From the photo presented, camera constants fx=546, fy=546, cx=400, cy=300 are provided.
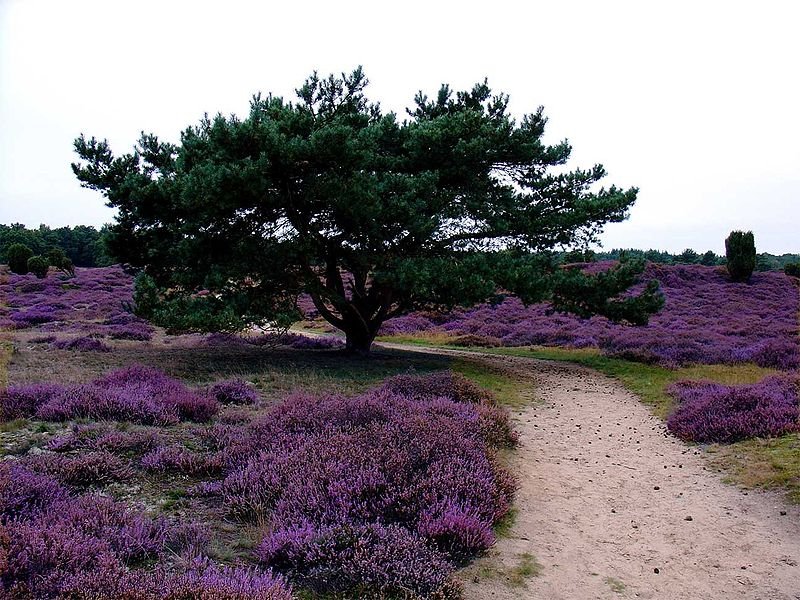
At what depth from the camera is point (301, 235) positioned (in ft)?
51.4

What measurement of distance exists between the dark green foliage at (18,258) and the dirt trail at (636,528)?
190 ft

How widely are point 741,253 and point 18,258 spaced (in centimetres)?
6346

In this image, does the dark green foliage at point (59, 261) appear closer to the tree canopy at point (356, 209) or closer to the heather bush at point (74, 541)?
the tree canopy at point (356, 209)

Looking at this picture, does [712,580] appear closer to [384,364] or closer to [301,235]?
[384,364]

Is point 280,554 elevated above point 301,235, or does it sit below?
below

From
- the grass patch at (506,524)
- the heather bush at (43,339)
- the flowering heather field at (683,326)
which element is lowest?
the heather bush at (43,339)

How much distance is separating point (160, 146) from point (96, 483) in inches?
576

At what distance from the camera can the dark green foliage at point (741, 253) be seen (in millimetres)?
41500

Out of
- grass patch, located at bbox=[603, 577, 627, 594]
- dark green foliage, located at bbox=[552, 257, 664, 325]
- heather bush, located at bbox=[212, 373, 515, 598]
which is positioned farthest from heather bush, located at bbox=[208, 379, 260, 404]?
dark green foliage, located at bbox=[552, 257, 664, 325]

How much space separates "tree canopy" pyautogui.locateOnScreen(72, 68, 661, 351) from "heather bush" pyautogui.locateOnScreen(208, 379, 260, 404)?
3416 millimetres

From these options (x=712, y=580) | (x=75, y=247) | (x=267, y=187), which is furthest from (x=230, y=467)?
(x=75, y=247)

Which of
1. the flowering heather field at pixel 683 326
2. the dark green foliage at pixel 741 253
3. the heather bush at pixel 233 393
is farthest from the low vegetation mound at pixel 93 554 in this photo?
the dark green foliage at pixel 741 253

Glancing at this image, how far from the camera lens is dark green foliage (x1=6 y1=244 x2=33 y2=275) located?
171ft

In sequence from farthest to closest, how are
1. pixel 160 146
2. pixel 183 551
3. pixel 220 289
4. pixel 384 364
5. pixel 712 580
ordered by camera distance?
pixel 160 146 < pixel 384 364 < pixel 220 289 < pixel 712 580 < pixel 183 551
